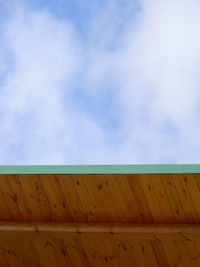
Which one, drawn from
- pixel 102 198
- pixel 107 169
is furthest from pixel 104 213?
pixel 107 169

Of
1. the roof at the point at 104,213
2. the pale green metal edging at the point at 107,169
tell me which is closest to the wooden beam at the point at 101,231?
the roof at the point at 104,213

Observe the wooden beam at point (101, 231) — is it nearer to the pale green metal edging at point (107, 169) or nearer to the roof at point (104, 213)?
the roof at point (104, 213)

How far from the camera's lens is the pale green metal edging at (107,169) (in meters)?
3.59

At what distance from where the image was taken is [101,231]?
13.3ft

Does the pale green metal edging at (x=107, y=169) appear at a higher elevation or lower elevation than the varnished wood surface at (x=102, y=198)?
higher

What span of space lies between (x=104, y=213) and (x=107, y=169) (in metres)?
0.57

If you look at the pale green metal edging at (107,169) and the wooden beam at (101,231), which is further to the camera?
the wooden beam at (101,231)

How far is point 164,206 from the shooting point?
156 inches

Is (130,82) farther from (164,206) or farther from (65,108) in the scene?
(164,206)

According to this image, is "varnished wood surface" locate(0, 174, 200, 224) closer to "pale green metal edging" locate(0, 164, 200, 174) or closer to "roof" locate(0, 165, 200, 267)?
"roof" locate(0, 165, 200, 267)

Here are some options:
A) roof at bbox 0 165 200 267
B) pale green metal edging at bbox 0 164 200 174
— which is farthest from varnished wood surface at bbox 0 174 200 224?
pale green metal edging at bbox 0 164 200 174

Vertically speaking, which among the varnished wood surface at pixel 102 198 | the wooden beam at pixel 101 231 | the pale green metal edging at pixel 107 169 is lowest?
the wooden beam at pixel 101 231

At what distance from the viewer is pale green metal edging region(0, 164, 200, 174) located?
11.8ft

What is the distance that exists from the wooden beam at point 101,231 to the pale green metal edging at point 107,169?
1.89ft
